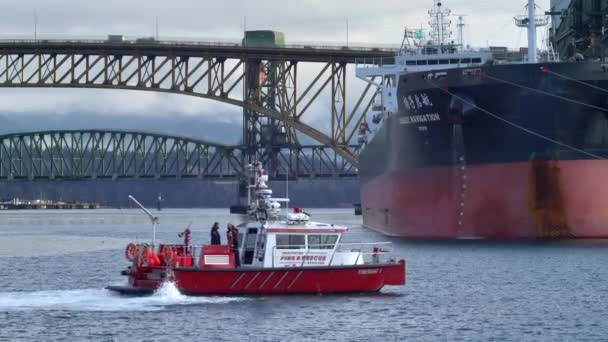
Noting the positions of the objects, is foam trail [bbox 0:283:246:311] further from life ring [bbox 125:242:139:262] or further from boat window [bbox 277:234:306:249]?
boat window [bbox 277:234:306:249]

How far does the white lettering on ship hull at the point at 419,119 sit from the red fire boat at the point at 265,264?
2522cm

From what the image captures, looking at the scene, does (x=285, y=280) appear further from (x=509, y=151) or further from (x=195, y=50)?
(x=195, y=50)

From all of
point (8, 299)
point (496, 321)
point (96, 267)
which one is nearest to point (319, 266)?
point (496, 321)

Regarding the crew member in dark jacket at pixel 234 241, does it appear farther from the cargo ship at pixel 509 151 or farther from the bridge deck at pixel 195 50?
the bridge deck at pixel 195 50

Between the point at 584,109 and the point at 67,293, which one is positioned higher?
the point at 584,109

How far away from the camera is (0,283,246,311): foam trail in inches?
1774

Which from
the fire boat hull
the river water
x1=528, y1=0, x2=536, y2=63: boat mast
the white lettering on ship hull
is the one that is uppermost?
x1=528, y1=0, x2=536, y2=63: boat mast

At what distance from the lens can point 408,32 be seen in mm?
91812

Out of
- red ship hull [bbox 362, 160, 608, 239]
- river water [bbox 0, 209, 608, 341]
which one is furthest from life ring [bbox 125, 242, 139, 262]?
red ship hull [bbox 362, 160, 608, 239]

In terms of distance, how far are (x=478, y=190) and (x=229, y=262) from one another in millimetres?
25982

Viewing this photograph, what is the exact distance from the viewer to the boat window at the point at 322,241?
46750 mm

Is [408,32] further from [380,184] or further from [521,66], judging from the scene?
[521,66]

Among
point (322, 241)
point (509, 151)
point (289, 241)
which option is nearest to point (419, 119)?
point (509, 151)

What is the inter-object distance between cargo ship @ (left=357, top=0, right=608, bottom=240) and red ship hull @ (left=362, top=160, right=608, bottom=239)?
0.05m
